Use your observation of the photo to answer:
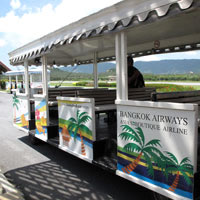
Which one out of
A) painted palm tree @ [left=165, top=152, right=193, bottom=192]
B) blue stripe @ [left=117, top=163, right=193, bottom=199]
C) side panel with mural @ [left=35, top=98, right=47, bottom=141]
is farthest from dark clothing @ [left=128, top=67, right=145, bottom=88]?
painted palm tree @ [left=165, top=152, right=193, bottom=192]

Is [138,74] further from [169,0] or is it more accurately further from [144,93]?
[169,0]

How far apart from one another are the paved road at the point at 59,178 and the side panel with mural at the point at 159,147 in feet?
2.06

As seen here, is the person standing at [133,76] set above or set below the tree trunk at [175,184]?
above

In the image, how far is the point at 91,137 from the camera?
369 cm

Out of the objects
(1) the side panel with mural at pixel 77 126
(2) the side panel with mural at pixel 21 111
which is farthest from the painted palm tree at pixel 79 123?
(2) the side panel with mural at pixel 21 111

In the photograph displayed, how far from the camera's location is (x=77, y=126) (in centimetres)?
403

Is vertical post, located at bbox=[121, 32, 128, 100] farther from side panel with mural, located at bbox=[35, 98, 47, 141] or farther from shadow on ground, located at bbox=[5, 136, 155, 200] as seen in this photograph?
side panel with mural, located at bbox=[35, 98, 47, 141]

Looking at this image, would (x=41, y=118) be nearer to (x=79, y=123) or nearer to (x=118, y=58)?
(x=79, y=123)

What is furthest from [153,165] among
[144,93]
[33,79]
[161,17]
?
[33,79]

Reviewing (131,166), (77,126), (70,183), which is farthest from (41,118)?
(131,166)

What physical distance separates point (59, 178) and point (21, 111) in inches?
118

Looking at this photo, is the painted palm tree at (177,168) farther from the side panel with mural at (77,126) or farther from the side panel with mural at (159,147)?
the side panel with mural at (77,126)

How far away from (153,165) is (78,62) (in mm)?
6732

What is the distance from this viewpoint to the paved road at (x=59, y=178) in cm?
347
